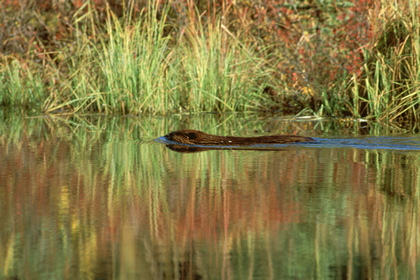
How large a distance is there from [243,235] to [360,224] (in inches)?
25.2

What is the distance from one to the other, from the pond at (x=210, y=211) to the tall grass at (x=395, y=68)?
1.99 metres

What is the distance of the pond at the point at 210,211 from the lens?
10.6ft

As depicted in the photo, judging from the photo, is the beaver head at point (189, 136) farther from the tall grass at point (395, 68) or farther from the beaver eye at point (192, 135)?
the tall grass at point (395, 68)

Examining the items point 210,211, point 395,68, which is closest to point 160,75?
point 395,68

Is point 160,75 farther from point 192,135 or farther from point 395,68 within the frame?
point 192,135

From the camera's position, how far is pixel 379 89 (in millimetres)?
10508

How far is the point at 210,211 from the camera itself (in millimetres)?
4359

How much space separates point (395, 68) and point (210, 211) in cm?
629

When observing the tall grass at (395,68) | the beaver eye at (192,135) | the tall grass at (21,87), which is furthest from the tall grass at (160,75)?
the beaver eye at (192,135)

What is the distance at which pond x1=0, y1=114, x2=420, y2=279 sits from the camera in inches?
127

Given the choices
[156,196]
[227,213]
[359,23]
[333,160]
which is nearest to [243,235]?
[227,213]

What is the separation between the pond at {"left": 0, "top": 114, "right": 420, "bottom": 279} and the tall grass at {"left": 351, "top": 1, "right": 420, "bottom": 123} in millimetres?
1991

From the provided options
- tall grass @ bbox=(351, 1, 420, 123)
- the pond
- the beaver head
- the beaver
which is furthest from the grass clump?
the beaver head

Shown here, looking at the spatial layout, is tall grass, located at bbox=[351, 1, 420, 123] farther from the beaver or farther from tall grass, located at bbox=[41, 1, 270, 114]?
the beaver
